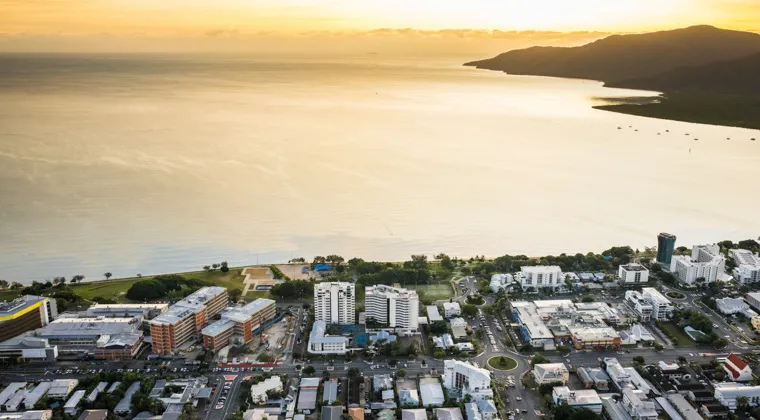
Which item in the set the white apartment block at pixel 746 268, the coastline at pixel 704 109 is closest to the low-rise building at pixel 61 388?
the white apartment block at pixel 746 268

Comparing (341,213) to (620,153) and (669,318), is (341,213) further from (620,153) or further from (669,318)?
(620,153)

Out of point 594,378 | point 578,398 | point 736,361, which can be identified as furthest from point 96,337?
point 736,361

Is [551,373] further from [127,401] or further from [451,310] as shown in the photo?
[127,401]

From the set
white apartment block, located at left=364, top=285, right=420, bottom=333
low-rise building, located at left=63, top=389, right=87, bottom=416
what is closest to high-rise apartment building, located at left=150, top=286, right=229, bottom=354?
low-rise building, located at left=63, top=389, right=87, bottom=416

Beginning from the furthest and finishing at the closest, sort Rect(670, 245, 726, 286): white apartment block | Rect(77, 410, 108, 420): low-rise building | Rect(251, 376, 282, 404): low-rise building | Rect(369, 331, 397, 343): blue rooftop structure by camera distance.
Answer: Rect(670, 245, 726, 286): white apartment block
Rect(369, 331, 397, 343): blue rooftop structure
Rect(251, 376, 282, 404): low-rise building
Rect(77, 410, 108, 420): low-rise building

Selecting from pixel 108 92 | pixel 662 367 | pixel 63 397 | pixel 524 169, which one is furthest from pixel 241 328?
pixel 108 92

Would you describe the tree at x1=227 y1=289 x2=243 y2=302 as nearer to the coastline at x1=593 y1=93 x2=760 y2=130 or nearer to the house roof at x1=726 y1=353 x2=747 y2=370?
the house roof at x1=726 y1=353 x2=747 y2=370
